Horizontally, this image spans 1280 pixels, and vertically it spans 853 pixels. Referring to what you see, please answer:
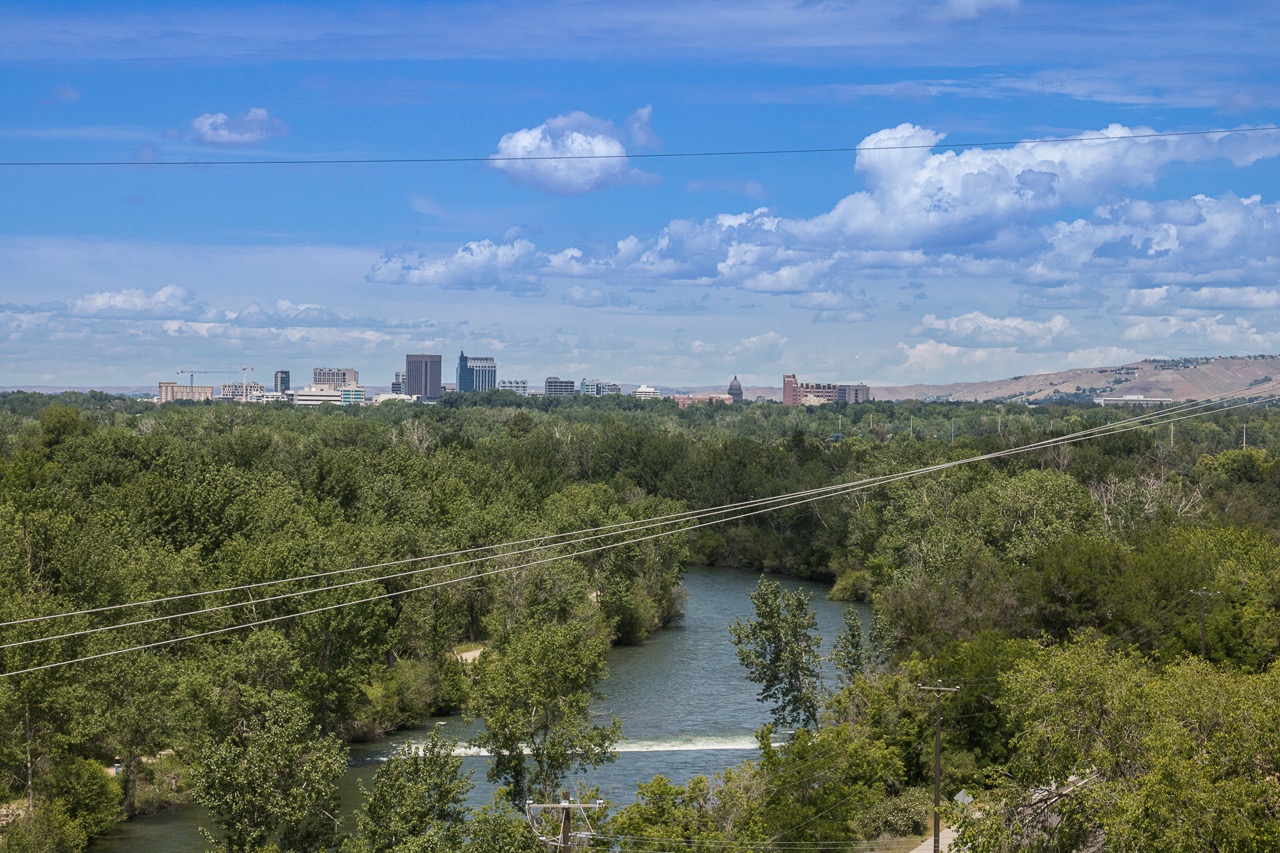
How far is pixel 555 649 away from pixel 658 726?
48.4ft

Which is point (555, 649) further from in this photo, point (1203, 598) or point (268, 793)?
point (1203, 598)

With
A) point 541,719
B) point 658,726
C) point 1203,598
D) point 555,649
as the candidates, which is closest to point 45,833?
point 541,719

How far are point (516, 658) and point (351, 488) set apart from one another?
39.9 metres

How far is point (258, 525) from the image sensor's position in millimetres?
53062

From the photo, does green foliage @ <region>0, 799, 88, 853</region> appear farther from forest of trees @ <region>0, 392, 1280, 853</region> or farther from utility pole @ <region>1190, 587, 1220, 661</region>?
utility pole @ <region>1190, 587, 1220, 661</region>

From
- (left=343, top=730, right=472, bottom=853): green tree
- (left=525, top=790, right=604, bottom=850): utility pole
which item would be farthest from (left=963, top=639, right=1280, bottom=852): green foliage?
(left=343, top=730, right=472, bottom=853): green tree

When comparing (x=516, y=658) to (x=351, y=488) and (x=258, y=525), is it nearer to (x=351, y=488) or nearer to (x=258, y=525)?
(x=258, y=525)

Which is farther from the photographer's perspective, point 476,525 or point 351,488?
point 351,488

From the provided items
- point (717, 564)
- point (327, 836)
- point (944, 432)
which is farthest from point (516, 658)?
point (944, 432)

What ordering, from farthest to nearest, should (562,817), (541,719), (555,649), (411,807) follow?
(555,649) → (541,719) → (411,807) → (562,817)

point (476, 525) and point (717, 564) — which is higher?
point (476, 525)

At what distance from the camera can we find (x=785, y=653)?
3841 centimetres

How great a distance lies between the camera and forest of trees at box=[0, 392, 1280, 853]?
2338 cm

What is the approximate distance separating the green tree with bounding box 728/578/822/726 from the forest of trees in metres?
0.12
